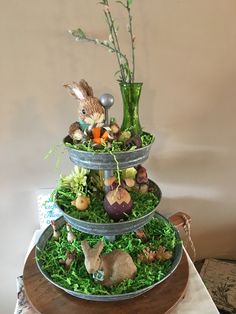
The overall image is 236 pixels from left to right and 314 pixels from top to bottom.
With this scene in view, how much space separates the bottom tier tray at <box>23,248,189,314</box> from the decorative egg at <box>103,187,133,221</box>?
185 millimetres

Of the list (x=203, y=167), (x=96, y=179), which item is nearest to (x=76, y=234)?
(x=96, y=179)

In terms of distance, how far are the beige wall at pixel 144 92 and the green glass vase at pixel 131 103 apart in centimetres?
26

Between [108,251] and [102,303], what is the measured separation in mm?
118

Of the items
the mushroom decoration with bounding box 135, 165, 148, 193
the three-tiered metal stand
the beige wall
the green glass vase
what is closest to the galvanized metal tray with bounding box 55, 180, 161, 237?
the three-tiered metal stand

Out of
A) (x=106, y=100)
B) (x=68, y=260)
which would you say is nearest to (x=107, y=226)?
(x=68, y=260)

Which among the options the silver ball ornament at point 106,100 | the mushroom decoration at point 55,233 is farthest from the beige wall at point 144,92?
the silver ball ornament at point 106,100

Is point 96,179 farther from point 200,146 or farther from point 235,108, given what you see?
point 235,108

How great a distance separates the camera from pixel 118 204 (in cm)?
66

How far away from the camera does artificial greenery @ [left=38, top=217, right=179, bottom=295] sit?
646mm

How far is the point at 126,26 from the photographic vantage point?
90cm

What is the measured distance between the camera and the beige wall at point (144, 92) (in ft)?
2.90

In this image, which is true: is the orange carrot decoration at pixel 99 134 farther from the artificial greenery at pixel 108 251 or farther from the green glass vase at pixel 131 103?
the artificial greenery at pixel 108 251

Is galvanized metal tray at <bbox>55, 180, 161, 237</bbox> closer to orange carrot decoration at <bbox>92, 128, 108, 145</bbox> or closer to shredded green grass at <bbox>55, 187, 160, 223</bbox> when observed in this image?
shredded green grass at <bbox>55, 187, 160, 223</bbox>

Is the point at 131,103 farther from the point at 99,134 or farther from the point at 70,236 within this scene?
Answer: the point at 70,236
